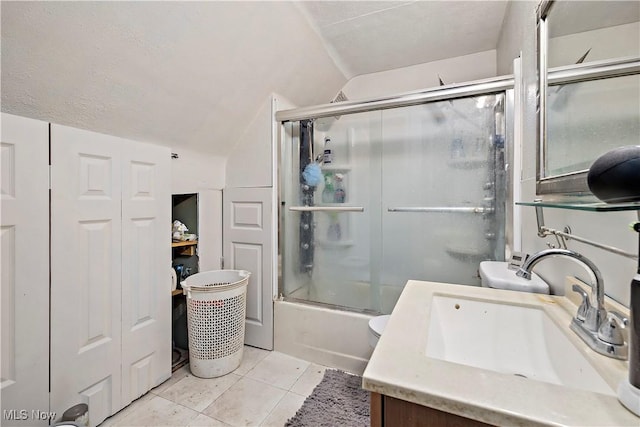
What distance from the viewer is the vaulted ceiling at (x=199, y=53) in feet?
3.36

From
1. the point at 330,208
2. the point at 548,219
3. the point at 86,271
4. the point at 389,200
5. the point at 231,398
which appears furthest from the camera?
the point at 330,208

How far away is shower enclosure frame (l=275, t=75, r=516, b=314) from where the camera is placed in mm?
→ 1410

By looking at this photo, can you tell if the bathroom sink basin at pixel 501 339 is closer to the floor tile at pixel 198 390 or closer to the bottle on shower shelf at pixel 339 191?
the bottle on shower shelf at pixel 339 191

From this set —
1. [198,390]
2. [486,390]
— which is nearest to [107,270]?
[198,390]

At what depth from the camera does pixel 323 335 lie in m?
1.79

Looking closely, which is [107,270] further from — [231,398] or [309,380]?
[309,380]

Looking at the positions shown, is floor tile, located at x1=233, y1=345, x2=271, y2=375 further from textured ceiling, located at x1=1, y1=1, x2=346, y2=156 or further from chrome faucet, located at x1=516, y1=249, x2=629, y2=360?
chrome faucet, located at x1=516, y1=249, x2=629, y2=360

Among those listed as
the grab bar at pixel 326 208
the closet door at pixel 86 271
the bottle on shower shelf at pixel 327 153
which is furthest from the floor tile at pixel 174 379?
the bottle on shower shelf at pixel 327 153

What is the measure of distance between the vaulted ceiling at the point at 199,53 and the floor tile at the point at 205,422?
149cm

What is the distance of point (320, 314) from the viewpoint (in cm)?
181

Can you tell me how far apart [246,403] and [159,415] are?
16.2 inches

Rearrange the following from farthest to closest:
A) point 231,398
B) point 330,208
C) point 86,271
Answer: point 330,208, point 231,398, point 86,271

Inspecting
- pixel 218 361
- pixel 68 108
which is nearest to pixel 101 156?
pixel 68 108

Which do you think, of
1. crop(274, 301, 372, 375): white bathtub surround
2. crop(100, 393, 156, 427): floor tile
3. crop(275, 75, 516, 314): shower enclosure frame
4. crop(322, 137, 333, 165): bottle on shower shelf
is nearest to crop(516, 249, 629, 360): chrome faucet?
crop(275, 75, 516, 314): shower enclosure frame
